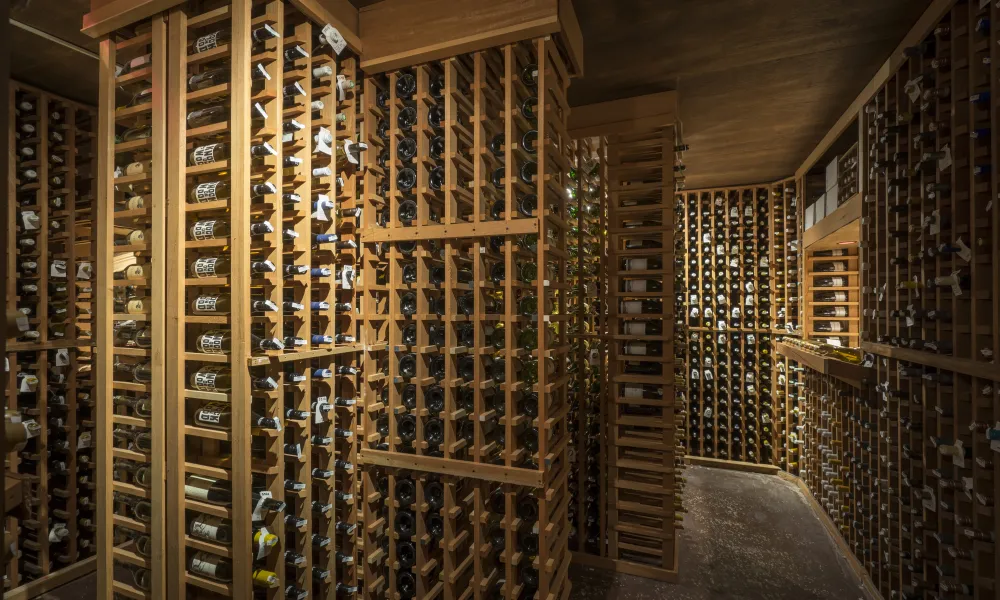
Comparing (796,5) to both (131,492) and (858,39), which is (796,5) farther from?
(131,492)

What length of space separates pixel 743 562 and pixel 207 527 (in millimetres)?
3388

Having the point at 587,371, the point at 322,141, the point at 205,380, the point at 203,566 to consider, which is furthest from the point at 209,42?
the point at 587,371

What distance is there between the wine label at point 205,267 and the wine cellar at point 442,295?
3 centimetres

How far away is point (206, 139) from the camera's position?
2.16m

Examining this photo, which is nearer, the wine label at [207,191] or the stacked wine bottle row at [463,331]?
the wine label at [207,191]

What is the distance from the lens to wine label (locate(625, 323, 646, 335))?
3264 millimetres

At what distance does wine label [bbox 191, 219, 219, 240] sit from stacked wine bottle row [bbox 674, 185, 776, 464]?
178 inches

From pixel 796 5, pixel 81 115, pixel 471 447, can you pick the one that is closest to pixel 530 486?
pixel 471 447

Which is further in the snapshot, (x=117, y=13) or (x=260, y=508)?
(x=117, y=13)

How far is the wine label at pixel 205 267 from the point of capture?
6.55 ft

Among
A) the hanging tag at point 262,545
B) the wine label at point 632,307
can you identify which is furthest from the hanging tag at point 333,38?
the wine label at point 632,307

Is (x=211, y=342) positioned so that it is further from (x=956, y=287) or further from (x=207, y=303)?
(x=956, y=287)

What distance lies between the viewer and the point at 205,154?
2025mm

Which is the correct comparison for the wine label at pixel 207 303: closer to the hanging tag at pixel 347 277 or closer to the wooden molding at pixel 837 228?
the hanging tag at pixel 347 277
